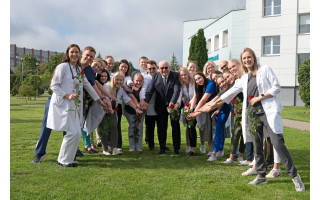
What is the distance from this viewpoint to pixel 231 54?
34.5 m

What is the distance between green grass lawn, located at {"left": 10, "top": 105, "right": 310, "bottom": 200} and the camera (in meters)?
4.46

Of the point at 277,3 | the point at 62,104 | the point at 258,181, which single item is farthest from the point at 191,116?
the point at 277,3

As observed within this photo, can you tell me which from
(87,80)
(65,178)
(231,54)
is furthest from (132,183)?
(231,54)

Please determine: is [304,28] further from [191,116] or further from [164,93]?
[191,116]

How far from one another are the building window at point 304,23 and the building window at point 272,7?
92.7 inches

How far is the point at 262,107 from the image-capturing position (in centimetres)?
498

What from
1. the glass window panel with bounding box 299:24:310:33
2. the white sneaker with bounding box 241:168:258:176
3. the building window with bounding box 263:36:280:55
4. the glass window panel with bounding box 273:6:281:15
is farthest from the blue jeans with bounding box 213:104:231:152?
the glass window panel with bounding box 273:6:281:15

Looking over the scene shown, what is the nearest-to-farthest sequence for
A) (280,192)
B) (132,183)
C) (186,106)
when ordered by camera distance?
(280,192)
(132,183)
(186,106)

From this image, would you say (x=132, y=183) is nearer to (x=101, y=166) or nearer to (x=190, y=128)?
(x=101, y=166)

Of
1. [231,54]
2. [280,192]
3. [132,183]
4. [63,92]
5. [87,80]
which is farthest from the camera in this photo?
[231,54]

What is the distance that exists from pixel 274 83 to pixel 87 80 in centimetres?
411

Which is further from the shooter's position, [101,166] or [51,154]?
[51,154]

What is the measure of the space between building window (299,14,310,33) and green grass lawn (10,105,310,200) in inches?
1017

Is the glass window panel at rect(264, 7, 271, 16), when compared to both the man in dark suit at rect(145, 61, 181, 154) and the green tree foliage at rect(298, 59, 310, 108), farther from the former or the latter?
the man in dark suit at rect(145, 61, 181, 154)
